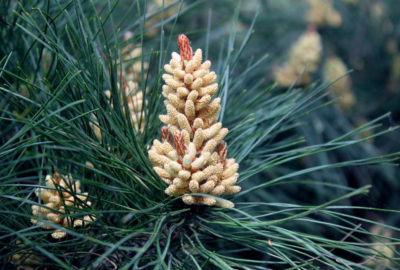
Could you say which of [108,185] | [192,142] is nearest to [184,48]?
[192,142]

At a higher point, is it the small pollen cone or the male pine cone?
the small pollen cone

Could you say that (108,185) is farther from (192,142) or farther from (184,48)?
(184,48)

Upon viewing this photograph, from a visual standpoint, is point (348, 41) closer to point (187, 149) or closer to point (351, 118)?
point (351, 118)

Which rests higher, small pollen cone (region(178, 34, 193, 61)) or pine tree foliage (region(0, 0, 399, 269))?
small pollen cone (region(178, 34, 193, 61))

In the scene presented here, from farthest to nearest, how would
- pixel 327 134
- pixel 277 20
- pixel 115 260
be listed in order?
pixel 277 20, pixel 327 134, pixel 115 260

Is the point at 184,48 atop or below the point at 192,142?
atop

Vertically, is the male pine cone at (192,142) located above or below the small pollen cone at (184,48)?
below

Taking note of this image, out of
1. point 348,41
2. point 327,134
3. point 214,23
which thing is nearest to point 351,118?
point 327,134

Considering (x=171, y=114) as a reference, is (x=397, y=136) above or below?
below
